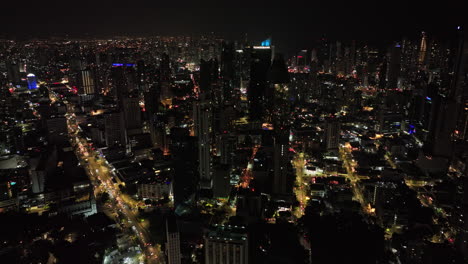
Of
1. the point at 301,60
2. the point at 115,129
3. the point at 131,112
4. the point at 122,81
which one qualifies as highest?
the point at 301,60

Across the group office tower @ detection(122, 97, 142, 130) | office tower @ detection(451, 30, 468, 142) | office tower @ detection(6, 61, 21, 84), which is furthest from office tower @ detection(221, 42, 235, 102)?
office tower @ detection(6, 61, 21, 84)

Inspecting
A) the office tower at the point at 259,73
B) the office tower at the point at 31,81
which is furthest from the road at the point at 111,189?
the office tower at the point at 259,73

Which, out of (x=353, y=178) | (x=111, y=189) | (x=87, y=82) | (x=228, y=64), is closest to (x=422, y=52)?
(x=228, y=64)

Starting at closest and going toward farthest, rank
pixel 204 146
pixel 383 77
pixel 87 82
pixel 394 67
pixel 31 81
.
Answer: pixel 204 146
pixel 87 82
pixel 394 67
pixel 31 81
pixel 383 77

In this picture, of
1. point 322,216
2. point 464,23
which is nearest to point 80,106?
point 322,216

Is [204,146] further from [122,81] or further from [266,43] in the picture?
[122,81]

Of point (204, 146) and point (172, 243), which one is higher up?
point (204, 146)

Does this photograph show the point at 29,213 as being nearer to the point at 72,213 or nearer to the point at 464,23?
the point at 72,213
